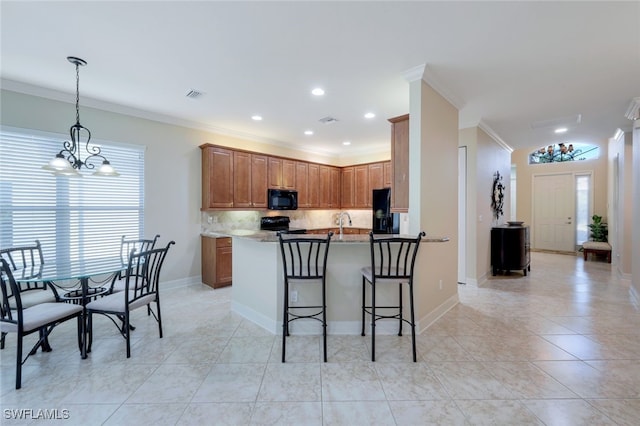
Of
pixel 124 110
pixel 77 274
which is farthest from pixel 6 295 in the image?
pixel 124 110

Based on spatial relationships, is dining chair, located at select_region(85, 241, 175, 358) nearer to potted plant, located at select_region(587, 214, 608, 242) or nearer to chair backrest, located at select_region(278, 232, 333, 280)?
chair backrest, located at select_region(278, 232, 333, 280)

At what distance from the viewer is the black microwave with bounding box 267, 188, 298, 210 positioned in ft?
18.3

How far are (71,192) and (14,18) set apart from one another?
2.19m

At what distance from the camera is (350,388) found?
2068 millimetres

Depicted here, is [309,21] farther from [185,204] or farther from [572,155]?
[572,155]

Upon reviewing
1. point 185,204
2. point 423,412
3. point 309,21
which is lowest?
point 423,412

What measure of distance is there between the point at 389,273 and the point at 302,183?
4.06 meters

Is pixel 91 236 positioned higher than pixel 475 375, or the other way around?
pixel 91 236

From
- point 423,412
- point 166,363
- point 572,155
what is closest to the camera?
point 423,412

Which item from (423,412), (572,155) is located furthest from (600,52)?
(572,155)

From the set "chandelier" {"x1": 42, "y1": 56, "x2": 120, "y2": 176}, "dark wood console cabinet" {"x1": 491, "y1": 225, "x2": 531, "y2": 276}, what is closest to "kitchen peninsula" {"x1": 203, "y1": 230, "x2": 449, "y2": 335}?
"chandelier" {"x1": 42, "y1": 56, "x2": 120, "y2": 176}

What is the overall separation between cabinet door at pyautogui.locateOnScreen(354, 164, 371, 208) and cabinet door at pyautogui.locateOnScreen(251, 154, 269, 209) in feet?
7.70

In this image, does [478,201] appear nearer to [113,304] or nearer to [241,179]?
[241,179]

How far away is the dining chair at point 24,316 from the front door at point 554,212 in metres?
10.6
